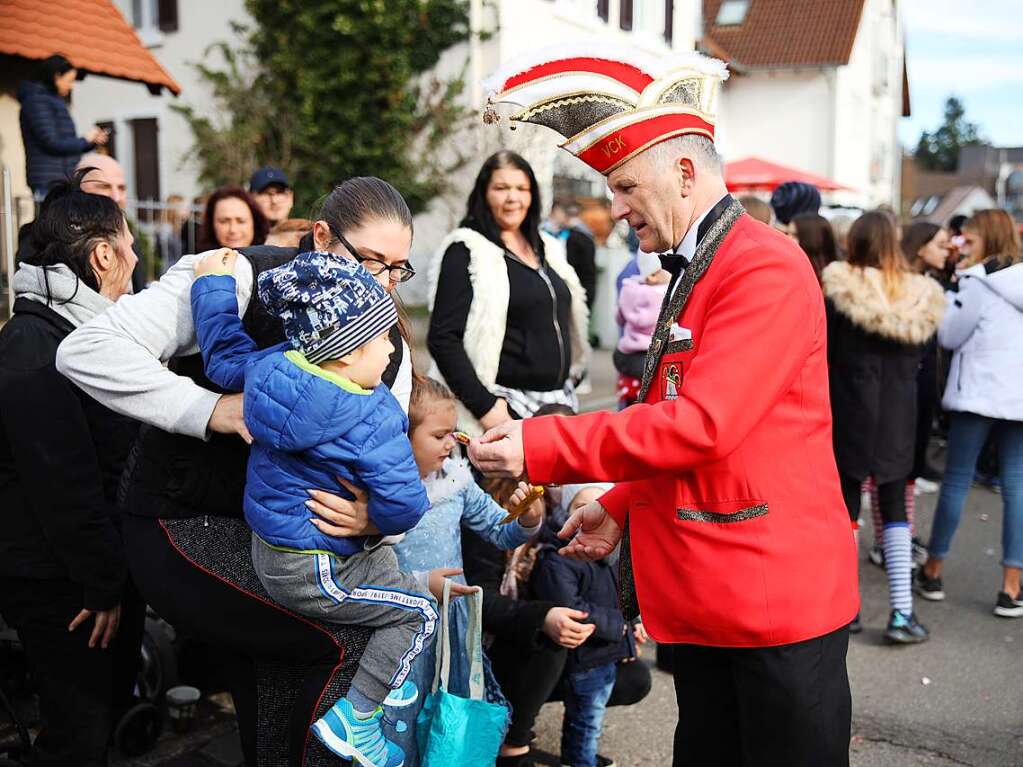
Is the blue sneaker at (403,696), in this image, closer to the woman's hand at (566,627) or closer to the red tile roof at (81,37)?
the woman's hand at (566,627)

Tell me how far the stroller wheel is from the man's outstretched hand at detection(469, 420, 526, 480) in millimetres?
2125

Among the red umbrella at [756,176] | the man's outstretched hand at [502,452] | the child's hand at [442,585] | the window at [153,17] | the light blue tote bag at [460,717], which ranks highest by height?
the window at [153,17]

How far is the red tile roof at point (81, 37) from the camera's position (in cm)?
917

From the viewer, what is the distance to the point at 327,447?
86.2 inches

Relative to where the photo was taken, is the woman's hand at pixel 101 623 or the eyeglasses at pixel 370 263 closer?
the eyeglasses at pixel 370 263

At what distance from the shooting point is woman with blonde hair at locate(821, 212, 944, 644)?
5.03 metres

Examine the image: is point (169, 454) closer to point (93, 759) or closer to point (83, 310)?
point (83, 310)

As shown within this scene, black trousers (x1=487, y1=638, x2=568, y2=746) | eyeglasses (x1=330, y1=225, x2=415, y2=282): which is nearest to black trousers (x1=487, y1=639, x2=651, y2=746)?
black trousers (x1=487, y1=638, x2=568, y2=746)

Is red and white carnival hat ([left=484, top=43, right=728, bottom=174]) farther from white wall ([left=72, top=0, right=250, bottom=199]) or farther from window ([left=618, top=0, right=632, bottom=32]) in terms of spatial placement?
window ([left=618, top=0, right=632, bottom=32])

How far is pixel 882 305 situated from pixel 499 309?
2.08m

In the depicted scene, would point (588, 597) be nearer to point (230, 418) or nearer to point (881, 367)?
point (230, 418)

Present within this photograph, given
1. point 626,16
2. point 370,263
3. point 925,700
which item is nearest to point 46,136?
point 370,263

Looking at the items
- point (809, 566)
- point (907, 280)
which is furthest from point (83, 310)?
point (907, 280)

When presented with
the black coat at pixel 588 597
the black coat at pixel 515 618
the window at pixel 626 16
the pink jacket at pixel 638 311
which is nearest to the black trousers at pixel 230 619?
the black coat at pixel 515 618
